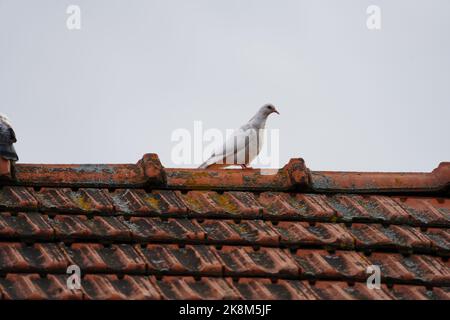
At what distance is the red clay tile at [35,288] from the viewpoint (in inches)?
235

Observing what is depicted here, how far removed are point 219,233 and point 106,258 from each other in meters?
0.75

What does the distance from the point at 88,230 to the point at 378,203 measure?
1.97m

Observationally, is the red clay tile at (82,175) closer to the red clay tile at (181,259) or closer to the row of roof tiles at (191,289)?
the red clay tile at (181,259)

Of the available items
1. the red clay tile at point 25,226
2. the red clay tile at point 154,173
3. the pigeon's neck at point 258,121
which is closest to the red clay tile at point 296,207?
the red clay tile at point 154,173

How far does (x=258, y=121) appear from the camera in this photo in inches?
512

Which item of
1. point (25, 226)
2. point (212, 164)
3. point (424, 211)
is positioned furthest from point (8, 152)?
point (212, 164)

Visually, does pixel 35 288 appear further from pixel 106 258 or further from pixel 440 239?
pixel 440 239

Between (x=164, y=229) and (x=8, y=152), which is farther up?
(x=8, y=152)

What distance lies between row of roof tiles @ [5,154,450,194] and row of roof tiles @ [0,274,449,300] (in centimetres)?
116

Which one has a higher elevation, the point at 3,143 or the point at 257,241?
the point at 3,143

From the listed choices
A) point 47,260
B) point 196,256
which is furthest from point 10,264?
point 196,256
